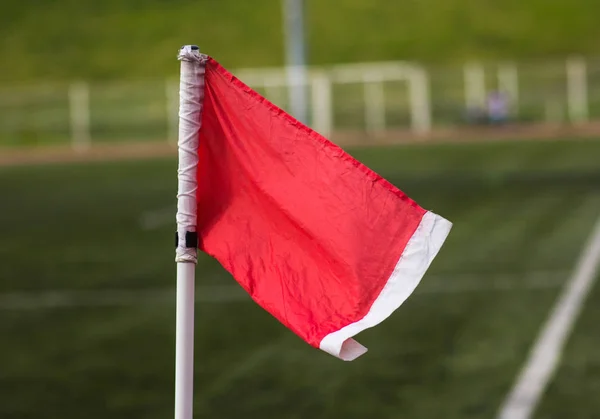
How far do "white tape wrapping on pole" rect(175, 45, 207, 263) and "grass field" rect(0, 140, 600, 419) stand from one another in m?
2.75

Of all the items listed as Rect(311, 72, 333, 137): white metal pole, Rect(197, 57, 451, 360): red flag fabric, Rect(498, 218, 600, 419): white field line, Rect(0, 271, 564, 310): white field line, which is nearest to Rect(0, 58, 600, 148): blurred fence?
Rect(311, 72, 333, 137): white metal pole

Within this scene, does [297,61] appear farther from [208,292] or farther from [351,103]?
[208,292]

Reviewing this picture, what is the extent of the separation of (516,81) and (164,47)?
713 inches

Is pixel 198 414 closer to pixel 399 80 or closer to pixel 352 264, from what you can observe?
pixel 352 264

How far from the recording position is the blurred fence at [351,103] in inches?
1725

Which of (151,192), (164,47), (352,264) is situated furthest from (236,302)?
(164,47)

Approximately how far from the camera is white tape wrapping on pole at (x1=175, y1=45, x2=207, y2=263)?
434cm

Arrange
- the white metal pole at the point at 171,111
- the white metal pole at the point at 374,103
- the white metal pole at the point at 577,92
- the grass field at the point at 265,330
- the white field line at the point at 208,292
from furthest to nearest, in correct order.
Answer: the white metal pole at the point at 577,92 → the white metal pole at the point at 374,103 → the white metal pole at the point at 171,111 → the white field line at the point at 208,292 → the grass field at the point at 265,330

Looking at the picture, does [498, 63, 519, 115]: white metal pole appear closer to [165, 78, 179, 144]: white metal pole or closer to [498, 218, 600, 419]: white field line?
[165, 78, 179, 144]: white metal pole

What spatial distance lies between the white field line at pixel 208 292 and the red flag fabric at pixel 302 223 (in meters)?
6.57

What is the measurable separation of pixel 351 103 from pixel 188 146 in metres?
41.6

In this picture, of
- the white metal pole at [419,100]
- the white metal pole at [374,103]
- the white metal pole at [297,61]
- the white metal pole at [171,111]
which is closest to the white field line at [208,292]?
the white metal pole at [297,61]

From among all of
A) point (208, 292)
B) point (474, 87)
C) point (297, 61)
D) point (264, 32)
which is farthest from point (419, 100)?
point (208, 292)

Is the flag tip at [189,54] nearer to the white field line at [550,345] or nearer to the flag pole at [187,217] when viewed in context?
the flag pole at [187,217]
